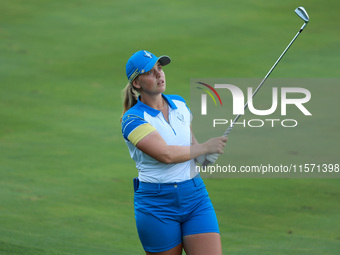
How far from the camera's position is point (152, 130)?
442 cm

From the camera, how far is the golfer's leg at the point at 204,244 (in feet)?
14.6

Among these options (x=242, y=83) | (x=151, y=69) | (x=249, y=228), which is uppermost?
(x=151, y=69)

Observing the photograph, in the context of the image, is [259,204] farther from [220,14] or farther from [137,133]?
[220,14]

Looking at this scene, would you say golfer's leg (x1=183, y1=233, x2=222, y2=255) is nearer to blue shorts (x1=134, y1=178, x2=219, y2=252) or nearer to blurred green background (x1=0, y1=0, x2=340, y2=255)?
blue shorts (x1=134, y1=178, x2=219, y2=252)

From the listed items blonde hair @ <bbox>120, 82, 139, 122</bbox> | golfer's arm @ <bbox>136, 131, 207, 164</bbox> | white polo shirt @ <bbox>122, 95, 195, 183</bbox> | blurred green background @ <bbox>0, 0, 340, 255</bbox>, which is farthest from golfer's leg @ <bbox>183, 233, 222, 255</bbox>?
blurred green background @ <bbox>0, 0, 340, 255</bbox>

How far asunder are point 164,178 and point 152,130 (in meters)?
0.33

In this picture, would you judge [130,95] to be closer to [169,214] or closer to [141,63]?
[141,63]

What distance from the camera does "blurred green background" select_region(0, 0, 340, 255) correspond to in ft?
24.0

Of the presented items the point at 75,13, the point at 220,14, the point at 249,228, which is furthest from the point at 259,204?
the point at 75,13

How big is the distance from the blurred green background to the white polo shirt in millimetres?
2286

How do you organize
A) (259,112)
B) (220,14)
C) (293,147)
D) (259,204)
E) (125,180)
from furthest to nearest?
(220,14) → (259,112) → (293,147) → (125,180) → (259,204)

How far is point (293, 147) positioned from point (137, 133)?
19.7 feet

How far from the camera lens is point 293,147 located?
10.1m

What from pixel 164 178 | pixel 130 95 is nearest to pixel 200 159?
pixel 164 178
